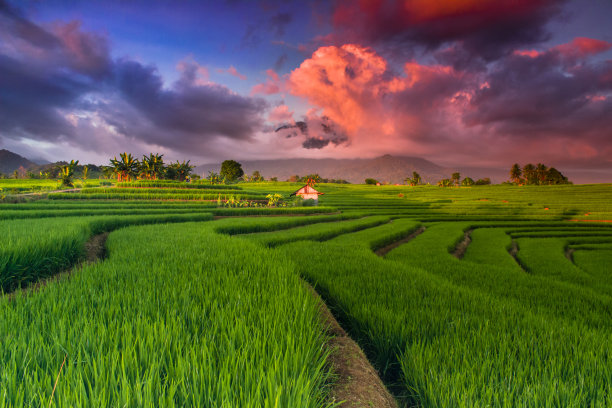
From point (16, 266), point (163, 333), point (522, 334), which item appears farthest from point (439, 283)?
point (16, 266)

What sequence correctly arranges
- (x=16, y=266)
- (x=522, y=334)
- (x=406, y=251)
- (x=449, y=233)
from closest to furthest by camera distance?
(x=522, y=334)
(x=16, y=266)
(x=406, y=251)
(x=449, y=233)

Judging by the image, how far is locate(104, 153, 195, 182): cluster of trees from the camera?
176ft

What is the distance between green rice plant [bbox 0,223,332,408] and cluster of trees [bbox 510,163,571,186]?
13312cm

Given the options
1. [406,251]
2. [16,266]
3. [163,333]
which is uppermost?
[163,333]

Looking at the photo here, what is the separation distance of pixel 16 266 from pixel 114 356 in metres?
6.56

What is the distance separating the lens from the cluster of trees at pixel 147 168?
176ft

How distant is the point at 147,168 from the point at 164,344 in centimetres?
6937

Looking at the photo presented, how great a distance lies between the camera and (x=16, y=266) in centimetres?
550

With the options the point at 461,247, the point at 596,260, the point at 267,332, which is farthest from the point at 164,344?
the point at 596,260

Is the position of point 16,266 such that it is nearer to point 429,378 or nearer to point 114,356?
point 114,356

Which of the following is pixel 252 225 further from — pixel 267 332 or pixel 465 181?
pixel 465 181

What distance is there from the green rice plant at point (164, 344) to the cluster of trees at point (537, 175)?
437 ft

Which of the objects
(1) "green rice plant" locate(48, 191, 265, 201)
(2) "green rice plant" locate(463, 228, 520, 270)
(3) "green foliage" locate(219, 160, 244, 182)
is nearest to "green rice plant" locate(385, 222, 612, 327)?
(2) "green rice plant" locate(463, 228, 520, 270)

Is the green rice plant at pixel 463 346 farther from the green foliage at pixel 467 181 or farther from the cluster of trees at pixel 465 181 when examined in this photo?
the green foliage at pixel 467 181
